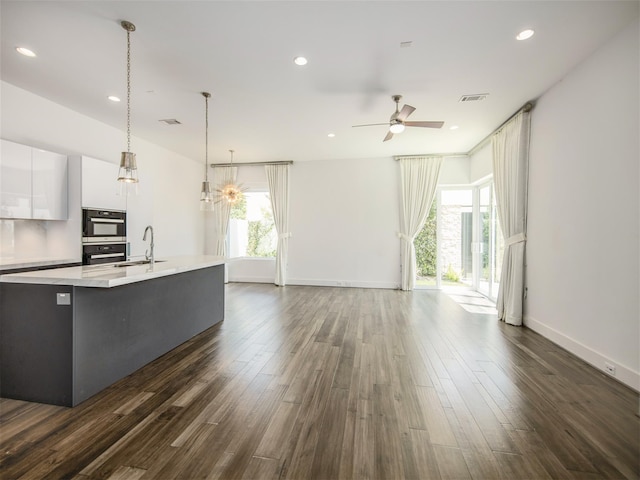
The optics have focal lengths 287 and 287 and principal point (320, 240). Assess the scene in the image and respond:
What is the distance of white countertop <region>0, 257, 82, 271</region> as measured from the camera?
10.6 ft

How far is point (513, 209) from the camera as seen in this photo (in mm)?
4387

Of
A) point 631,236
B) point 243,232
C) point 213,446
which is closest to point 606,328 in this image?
point 631,236

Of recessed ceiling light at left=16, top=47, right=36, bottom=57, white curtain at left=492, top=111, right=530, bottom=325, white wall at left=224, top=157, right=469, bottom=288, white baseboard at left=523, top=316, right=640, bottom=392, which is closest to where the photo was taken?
white baseboard at left=523, top=316, right=640, bottom=392

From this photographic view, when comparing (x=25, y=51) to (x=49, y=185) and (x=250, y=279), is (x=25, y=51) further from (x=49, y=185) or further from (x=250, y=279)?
(x=250, y=279)

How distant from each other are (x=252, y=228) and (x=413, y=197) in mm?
4202

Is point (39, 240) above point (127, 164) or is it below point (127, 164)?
below

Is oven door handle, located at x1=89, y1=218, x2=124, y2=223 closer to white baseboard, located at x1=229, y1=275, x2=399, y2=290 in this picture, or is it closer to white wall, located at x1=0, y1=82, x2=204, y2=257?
white wall, located at x1=0, y1=82, x2=204, y2=257

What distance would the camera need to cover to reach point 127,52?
2.95 metres

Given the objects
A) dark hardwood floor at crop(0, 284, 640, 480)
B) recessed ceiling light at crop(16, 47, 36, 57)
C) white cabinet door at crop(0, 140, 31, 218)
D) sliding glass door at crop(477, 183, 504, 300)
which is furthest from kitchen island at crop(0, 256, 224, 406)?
sliding glass door at crop(477, 183, 504, 300)

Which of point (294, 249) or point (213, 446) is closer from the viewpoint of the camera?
point (213, 446)

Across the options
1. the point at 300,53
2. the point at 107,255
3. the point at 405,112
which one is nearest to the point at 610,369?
the point at 405,112

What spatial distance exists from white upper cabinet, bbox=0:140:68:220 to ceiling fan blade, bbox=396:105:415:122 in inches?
177

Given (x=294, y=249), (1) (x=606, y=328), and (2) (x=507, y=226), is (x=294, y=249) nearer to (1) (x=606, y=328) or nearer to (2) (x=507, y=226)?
(2) (x=507, y=226)

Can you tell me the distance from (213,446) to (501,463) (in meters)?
1.72
